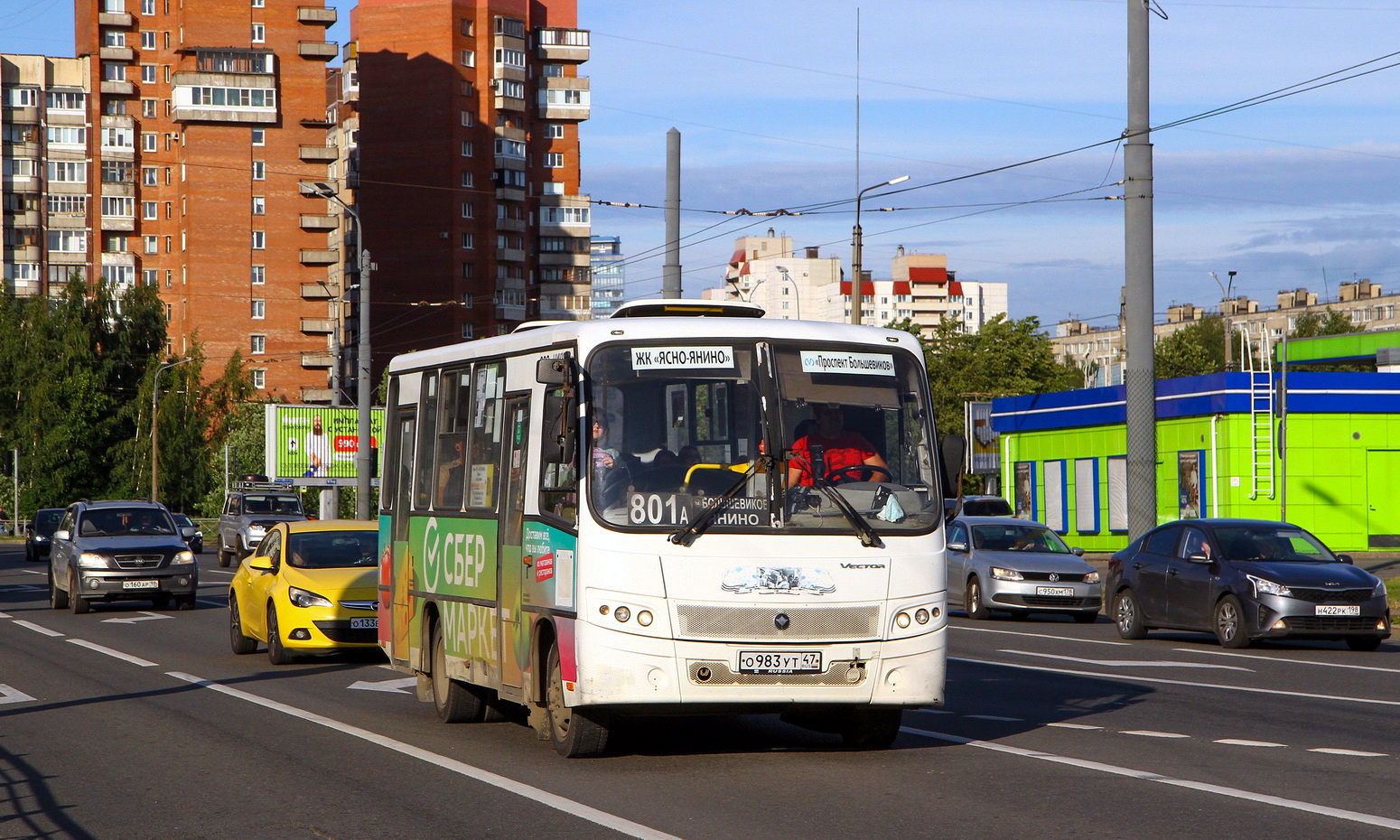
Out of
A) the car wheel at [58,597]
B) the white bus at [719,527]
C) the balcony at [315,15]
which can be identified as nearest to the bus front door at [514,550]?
the white bus at [719,527]

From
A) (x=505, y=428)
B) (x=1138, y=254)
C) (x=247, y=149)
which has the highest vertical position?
(x=247, y=149)

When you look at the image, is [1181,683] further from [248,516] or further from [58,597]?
[248,516]

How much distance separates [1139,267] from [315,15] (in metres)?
87.0

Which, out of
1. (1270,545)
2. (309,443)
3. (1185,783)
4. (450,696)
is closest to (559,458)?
(450,696)

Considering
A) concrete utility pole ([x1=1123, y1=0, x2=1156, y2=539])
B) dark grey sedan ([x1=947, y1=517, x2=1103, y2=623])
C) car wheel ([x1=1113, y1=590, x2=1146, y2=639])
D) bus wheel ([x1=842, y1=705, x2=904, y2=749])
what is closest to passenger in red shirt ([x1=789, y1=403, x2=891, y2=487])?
bus wheel ([x1=842, y1=705, x2=904, y2=749])

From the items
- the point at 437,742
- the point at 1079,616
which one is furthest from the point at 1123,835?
the point at 1079,616

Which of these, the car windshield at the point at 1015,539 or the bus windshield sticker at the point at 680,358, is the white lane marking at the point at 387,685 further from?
the car windshield at the point at 1015,539

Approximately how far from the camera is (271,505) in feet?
166

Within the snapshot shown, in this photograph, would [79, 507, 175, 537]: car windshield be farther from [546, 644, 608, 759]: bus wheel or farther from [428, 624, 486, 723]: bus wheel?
[546, 644, 608, 759]: bus wheel

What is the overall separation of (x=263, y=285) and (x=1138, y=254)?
84.9 metres

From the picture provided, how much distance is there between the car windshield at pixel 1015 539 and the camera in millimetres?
27297

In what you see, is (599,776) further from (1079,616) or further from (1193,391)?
(1193,391)

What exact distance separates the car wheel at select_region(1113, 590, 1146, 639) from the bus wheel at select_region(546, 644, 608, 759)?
13.1 m

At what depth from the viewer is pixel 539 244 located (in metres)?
121
